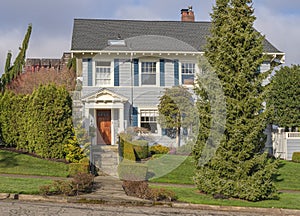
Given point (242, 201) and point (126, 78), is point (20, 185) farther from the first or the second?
point (126, 78)

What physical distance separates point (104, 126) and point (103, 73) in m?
3.07

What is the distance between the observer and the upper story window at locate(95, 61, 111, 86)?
2477 cm

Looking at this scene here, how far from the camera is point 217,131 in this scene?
49.6 feet

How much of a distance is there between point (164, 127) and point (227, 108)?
31.2ft

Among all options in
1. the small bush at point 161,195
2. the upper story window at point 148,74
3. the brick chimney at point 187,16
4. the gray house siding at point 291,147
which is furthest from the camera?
the brick chimney at point 187,16

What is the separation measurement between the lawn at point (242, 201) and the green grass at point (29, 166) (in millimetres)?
4087

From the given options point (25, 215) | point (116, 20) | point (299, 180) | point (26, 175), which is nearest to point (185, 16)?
point (116, 20)

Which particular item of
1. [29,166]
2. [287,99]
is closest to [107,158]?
[29,166]

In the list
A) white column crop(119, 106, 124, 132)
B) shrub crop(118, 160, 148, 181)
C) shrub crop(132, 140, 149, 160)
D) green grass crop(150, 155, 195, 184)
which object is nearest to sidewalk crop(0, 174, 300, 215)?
shrub crop(118, 160, 148, 181)

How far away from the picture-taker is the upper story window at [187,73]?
25312 millimetres

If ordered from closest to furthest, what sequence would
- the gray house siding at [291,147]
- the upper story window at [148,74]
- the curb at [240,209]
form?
the curb at [240,209] → the upper story window at [148,74] → the gray house siding at [291,147]

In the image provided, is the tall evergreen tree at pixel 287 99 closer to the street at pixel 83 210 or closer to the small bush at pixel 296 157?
the small bush at pixel 296 157

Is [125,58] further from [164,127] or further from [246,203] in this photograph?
[246,203]

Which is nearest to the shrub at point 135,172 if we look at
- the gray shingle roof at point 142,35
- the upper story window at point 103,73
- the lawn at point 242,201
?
the lawn at point 242,201
